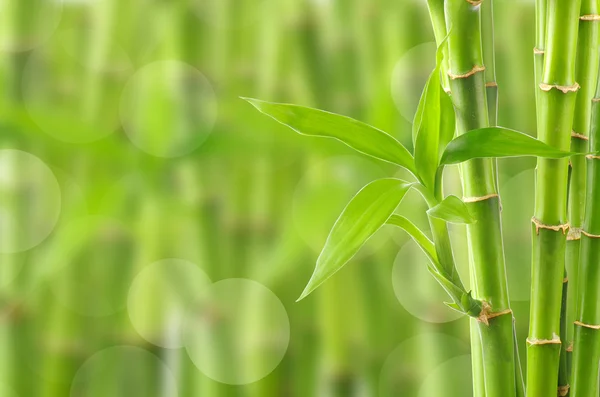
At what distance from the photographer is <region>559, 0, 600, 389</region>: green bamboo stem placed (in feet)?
1.34

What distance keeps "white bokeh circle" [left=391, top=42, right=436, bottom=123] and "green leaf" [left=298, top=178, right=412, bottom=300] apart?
1.60 ft

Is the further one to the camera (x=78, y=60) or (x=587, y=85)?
(x=78, y=60)

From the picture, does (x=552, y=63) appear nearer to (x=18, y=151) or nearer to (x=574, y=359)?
(x=574, y=359)

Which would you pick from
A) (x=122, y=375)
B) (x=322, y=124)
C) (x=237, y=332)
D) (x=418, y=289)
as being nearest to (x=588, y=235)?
(x=322, y=124)

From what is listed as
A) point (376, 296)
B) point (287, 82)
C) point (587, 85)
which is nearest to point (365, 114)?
point (287, 82)

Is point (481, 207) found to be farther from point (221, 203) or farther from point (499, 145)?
point (221, 203)

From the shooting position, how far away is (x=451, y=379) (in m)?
0.77

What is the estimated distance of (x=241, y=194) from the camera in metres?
0.79

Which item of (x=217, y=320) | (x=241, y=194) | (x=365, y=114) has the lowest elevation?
(x=217, y=320)

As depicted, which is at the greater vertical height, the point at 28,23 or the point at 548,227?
the point at 28,23

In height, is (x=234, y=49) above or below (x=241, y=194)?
above

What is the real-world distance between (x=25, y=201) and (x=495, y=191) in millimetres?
653

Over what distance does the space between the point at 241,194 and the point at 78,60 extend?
0.97 feet

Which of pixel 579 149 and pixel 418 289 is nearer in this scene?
pixel 579 149
